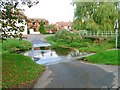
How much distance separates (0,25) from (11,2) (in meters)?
0.75

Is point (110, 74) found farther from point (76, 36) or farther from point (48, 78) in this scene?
point (76, 36)

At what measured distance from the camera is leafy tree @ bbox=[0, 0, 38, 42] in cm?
688

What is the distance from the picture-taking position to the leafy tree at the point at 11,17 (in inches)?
271

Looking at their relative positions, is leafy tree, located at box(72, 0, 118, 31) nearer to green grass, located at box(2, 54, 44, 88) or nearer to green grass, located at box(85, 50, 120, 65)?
green grass, located at box(85, 50, 120, 65)

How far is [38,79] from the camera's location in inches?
349

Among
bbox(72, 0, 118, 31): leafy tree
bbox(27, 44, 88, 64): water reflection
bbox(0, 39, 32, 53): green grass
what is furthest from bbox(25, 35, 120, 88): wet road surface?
bbox(72, 0, 118, 31): leafy tree

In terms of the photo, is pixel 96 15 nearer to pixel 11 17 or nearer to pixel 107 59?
pixel 107 59

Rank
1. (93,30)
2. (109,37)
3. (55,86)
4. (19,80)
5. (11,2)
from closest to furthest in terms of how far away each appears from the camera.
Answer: (11,2) < (55,86) < (19,80) < (109,37) < (93,30)

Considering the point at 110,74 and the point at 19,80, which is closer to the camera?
the point at 19,80

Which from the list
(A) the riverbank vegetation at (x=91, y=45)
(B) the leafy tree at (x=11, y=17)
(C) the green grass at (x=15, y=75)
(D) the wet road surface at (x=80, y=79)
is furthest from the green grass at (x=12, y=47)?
(B) the leafy tree at (x=11, y=17)

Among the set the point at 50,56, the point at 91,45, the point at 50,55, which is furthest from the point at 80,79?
the point at 91,45

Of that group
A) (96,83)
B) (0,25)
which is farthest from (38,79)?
(0,25)

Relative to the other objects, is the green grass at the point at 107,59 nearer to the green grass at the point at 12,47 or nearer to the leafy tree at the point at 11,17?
the leafy tree at the point at 11,17

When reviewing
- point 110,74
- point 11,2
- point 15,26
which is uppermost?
point 11,2
